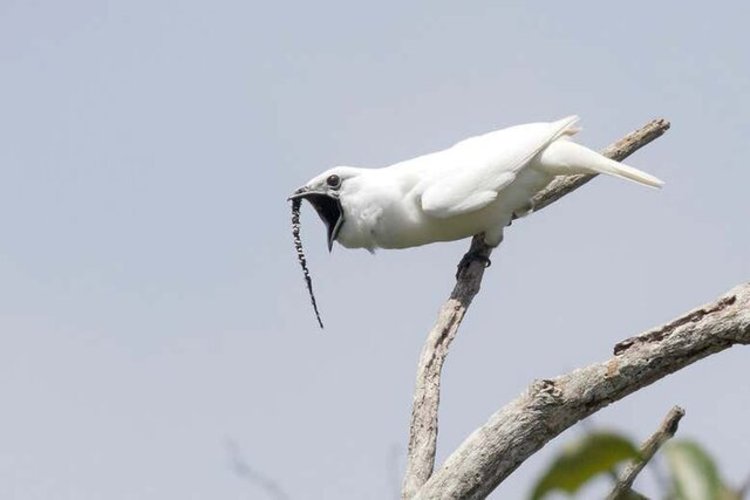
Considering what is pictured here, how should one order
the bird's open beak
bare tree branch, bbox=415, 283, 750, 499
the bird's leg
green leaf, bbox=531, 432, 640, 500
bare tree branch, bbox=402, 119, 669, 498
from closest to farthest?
green leaf, bbox=531, 432, 640, 500
bare tree branch, bbox=415, 283, 750, 499
bare tree branch, bbox=402, 119, 669, 498
the bird's leg
the bird's open beak

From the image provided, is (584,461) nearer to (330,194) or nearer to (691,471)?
(691,471)

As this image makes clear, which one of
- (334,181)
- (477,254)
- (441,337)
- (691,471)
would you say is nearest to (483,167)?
(477,254)

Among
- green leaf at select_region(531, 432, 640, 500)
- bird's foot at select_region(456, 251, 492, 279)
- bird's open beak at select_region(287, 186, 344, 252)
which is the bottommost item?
green leaf at select_region(531, 432, 640, 500)

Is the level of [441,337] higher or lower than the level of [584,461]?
higher

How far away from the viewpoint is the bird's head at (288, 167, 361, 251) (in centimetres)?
642

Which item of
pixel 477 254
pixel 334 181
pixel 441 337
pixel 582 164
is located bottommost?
pixel 441 337

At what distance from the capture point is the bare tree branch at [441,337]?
438 cm

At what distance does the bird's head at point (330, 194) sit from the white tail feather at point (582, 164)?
104 centimetres

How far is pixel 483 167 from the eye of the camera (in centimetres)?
627

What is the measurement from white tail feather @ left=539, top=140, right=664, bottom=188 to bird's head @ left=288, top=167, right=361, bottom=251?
1044mm

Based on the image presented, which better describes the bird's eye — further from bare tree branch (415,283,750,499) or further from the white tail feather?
bare tree branch (415,283,750,499)

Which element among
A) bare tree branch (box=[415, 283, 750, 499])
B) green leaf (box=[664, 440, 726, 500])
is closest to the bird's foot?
bare tree branch (box=[415, 283, 750, 499])

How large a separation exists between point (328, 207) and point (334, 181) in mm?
143

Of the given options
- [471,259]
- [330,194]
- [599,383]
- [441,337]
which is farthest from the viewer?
[330,194]
